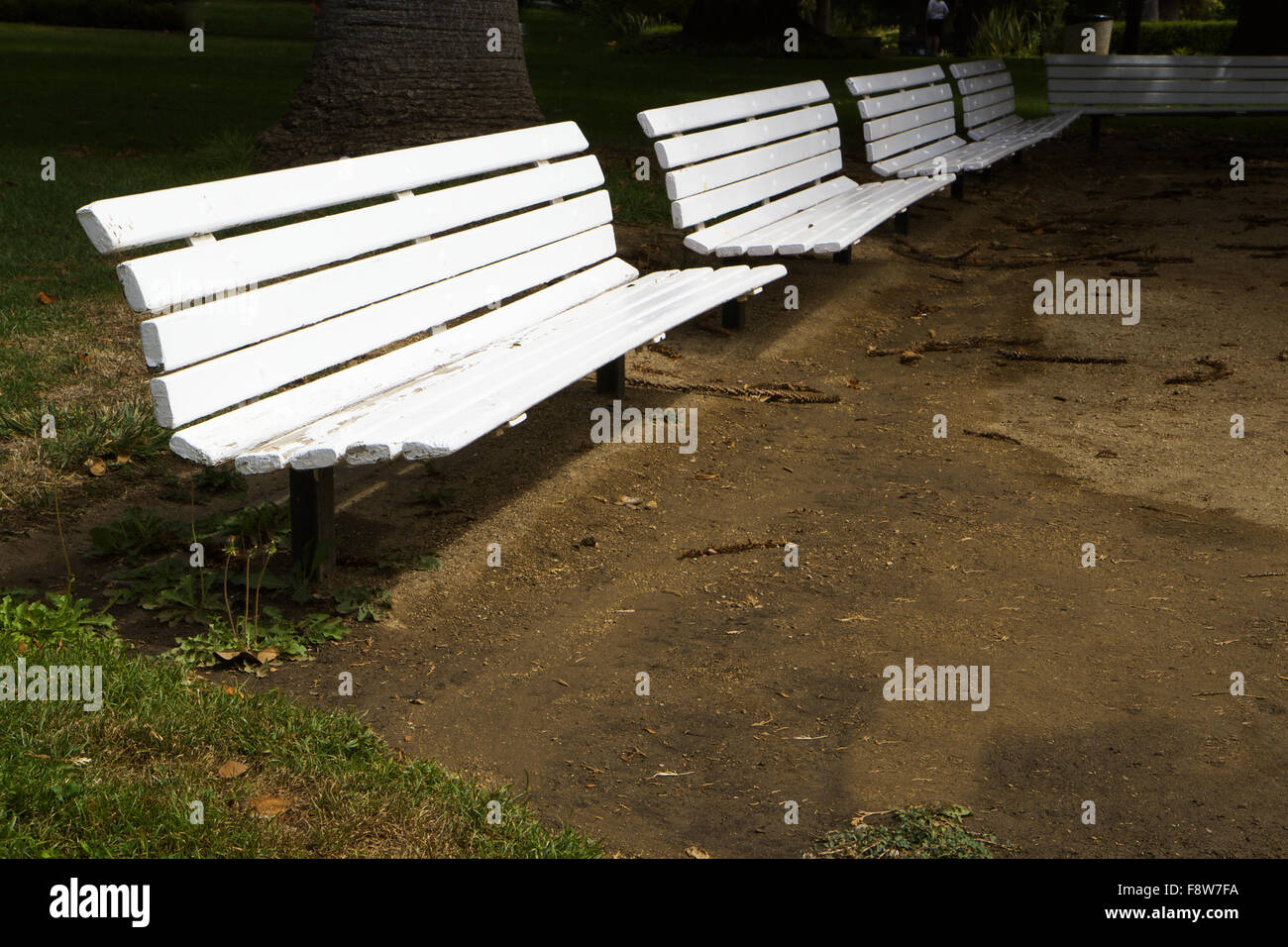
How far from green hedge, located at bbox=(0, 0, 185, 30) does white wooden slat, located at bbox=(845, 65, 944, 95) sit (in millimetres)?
20395

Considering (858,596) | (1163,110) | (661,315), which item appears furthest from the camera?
(1163,110)

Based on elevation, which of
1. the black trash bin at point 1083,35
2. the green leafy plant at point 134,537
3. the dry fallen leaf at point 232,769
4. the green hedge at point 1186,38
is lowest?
the dry fallen leaf at point 232,769

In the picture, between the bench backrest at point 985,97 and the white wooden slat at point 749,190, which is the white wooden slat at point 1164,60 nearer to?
the bench backrest at point 985,97

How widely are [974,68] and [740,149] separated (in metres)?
5.68

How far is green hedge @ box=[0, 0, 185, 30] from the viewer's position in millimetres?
25797

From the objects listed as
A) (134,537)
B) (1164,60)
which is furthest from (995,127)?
(134,537)

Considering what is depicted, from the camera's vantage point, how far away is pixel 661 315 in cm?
514

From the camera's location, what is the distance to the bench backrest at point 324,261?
3.37m

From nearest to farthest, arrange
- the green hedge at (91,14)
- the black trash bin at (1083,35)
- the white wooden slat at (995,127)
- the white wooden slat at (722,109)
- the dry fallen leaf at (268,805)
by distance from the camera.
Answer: the dry fallen leaf at (268,805) < the white wooden slat at (722,109) < the white wooden slat at (995,127) < the black trash bin at (1083,35) < the green hedge at (91,14)

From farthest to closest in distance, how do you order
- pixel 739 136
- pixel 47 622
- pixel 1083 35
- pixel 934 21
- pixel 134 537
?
pixel 934 21
pixel 1083 35
pixel 739 136
pixel 134 537
pixel 47 622

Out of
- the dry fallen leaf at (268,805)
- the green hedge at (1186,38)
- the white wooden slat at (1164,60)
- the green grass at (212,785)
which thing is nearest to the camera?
the green grass at (212,785)

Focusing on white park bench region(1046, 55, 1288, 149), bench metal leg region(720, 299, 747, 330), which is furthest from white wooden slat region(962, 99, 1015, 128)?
bench metal leg region(720, 299, 747, 330)

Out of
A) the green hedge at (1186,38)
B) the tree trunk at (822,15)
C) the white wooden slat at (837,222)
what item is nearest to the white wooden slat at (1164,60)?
the white wooden slat at (837,222)

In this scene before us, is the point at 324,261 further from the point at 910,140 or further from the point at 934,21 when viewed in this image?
the point at 934,21
